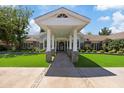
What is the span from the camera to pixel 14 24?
41969 mm

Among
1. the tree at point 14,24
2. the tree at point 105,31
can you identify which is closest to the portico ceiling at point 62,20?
the tree at point 14,24

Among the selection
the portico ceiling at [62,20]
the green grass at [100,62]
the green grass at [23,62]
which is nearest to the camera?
the portico ceiling at [62,20]

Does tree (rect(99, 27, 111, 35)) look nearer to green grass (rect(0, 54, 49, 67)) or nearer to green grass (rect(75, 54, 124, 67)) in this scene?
green grass (rect(75, 54, 124, 67))

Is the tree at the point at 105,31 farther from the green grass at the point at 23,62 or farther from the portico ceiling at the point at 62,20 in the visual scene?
the portico ceiling at the point at 62,20

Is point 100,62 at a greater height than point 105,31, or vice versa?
point 105,31

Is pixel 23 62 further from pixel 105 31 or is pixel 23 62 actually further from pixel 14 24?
pixel 105 31

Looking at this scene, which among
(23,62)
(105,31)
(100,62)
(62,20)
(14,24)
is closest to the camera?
(62,20)

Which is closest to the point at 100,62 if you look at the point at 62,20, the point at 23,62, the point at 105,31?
the point at 62,20

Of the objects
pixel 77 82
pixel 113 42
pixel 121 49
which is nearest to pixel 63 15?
pixel 77 82

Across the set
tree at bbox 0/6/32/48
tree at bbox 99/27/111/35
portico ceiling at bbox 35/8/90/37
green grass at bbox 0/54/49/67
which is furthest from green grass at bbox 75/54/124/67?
tree at bbox 99/27/111/35

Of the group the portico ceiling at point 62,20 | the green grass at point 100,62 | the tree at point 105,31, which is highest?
the tree at point 105,31

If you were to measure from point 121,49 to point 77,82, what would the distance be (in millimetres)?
26734

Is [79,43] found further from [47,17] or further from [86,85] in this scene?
[86,85]

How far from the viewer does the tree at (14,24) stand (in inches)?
1592
